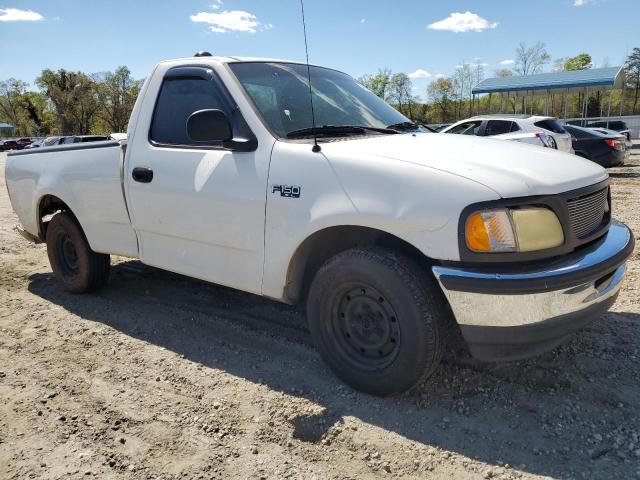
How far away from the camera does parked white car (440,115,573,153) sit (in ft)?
37.6

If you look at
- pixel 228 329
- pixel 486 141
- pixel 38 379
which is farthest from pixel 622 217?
pixel 38 379

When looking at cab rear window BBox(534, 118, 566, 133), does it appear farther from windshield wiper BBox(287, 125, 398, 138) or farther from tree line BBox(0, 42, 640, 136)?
tree line BBox(0, 42, 640, 136)

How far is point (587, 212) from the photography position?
2869 millimetres

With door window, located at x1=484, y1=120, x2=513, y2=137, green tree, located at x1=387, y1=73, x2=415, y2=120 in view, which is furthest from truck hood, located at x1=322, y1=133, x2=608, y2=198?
green tree, located at x1=387, y1=73, x2=415, y2=120

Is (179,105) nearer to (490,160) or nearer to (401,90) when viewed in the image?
(490,160)

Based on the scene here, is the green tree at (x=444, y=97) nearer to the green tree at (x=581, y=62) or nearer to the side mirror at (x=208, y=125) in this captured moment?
the green tree at (x=581, y=62)

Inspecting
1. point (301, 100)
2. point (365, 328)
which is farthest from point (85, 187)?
point (365, 328)

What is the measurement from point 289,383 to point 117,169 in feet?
7.17

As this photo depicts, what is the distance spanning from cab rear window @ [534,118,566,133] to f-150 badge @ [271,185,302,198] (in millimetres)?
10317

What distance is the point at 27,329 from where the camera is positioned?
4336 mm

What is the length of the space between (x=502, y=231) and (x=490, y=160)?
0.47m

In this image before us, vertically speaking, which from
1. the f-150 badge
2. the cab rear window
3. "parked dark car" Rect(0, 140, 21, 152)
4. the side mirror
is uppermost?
the side mirror

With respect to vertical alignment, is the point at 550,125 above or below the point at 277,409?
above

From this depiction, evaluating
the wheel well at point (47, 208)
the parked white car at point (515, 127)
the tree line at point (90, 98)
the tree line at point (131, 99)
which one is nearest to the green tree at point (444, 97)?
the tree line at point (131, 99)
